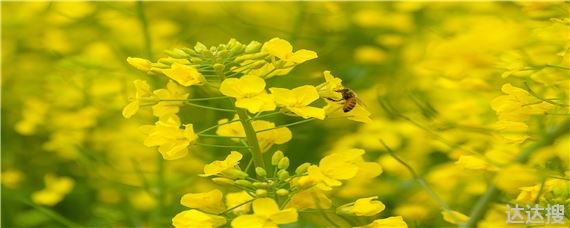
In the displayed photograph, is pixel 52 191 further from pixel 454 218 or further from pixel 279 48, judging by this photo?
pixel 279 48

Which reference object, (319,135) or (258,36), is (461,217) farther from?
(258,36)

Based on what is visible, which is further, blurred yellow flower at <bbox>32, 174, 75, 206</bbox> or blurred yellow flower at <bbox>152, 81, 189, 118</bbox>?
blurred yellow flower at <bbox>32, 174, 75, 206</bbox>

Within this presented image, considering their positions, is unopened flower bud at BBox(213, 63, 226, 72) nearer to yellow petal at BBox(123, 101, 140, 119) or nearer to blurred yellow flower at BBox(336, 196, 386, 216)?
yellow petal at BBox(123, 101, 140, 119)

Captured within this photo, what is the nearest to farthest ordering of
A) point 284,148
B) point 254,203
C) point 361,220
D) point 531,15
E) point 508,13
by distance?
point 254,203, point 361,220, point 531,15, point 284,148, point 508,13

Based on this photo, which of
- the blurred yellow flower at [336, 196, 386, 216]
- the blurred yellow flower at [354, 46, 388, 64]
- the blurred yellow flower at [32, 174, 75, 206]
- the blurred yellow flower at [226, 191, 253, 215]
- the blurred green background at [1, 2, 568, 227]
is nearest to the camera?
the blurred yellow flower at [336, 196, 386, 216]

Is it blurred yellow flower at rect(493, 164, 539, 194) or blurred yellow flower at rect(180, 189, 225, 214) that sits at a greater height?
blurred yellow flower at rect(493, 164, 539, 194)

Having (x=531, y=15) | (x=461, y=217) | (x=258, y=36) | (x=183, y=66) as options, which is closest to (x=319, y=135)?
(x=258, y=36)

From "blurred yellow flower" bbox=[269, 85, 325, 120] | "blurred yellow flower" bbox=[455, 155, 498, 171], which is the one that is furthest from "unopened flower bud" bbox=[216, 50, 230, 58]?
"blurred yellow flower" bbox=[455, 155, 498, 171]

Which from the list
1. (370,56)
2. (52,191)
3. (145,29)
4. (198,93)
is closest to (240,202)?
(145,29)
